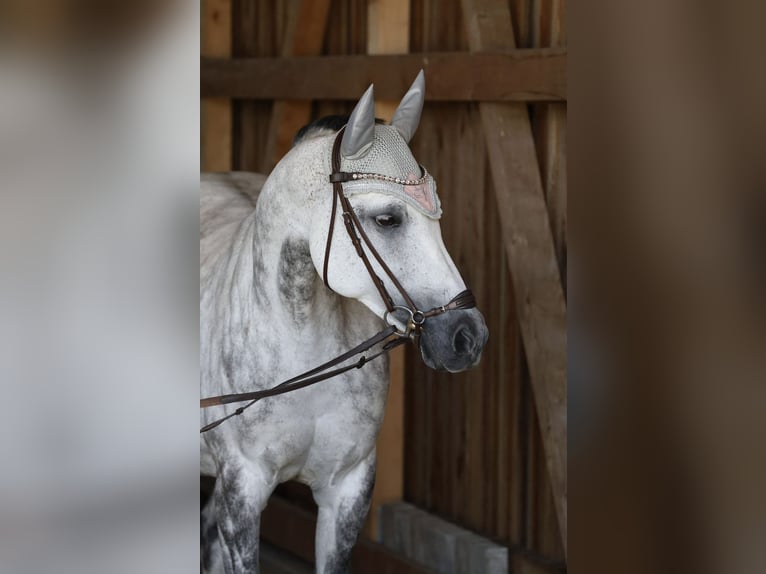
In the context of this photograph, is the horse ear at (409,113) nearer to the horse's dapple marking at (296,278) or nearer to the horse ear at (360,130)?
the horse ear at (360,130)

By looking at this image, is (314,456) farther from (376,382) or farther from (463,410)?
(463,410)

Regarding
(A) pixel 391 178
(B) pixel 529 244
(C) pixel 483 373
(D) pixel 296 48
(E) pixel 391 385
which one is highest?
(D) pixel 296 48

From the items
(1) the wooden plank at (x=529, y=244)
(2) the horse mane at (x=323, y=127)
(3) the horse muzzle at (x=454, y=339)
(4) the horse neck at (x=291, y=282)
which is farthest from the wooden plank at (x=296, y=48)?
(3) the horse muzzle at (x=454, y=339)

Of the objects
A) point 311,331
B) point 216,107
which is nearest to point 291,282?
point 311,331

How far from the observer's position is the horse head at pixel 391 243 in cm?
290

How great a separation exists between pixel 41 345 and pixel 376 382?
8.59 feet

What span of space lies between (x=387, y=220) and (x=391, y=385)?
205cm

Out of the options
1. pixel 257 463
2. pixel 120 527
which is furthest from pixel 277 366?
pixel 120 527

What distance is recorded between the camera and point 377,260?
2932 mm

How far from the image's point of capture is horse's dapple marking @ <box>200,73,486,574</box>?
2.94 m

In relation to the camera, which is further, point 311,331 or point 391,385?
point 391,385

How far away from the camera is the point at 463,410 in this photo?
4668 mm

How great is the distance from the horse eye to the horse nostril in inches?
13.4

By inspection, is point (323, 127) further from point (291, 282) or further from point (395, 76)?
point (395, 76)
